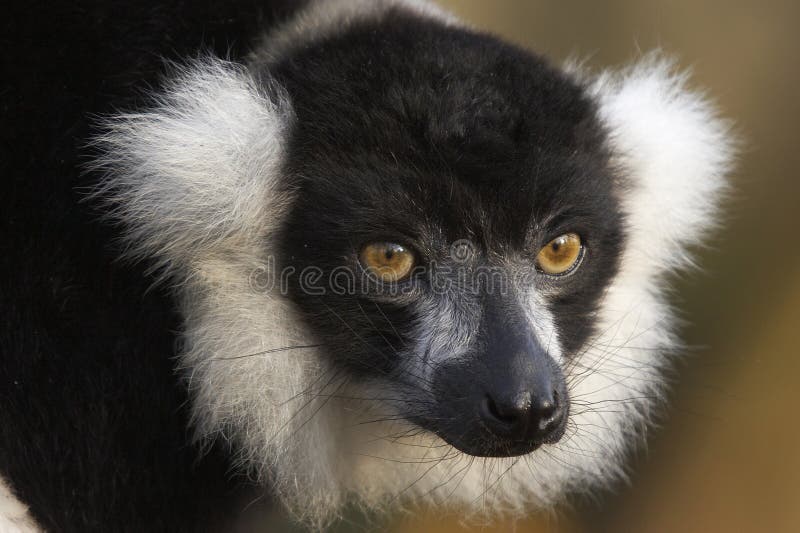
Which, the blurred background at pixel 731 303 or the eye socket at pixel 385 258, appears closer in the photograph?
the eye socket at pixel 385 258

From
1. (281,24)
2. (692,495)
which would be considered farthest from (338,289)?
(692,495)

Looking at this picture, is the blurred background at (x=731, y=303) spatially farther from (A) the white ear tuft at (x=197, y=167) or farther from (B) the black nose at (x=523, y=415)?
(A) the white ear tuft at (x=197, y=167)

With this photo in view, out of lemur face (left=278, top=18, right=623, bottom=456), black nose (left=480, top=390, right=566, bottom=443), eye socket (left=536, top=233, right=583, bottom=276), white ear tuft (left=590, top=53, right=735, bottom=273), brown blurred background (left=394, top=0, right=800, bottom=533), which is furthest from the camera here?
brown blurred background (left=394, top=0, right=800, bottom=533)

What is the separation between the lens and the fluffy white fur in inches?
112

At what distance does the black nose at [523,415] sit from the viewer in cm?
268

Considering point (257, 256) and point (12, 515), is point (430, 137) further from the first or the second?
point (12, 515)

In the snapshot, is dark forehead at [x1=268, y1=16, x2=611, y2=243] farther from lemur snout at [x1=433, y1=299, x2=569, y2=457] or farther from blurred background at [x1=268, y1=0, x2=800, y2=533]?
blurred background at [x1=268, y1=0, x2=800, y2=533]

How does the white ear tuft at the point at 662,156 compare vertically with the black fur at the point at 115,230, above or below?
above

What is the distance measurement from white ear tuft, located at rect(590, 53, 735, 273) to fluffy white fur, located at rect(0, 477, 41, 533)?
2.07 meters

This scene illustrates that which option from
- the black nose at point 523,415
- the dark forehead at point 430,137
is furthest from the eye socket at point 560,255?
the black nose at point 523,415

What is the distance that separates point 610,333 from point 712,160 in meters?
0.74

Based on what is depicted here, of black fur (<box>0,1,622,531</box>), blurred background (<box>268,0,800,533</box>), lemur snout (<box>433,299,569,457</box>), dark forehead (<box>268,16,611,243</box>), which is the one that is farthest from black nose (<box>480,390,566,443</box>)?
blurred background (<box>268,0,800,533</box>)

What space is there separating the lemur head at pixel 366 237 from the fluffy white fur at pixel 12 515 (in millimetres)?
549

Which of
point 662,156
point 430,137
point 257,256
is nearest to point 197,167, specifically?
point 257,256
